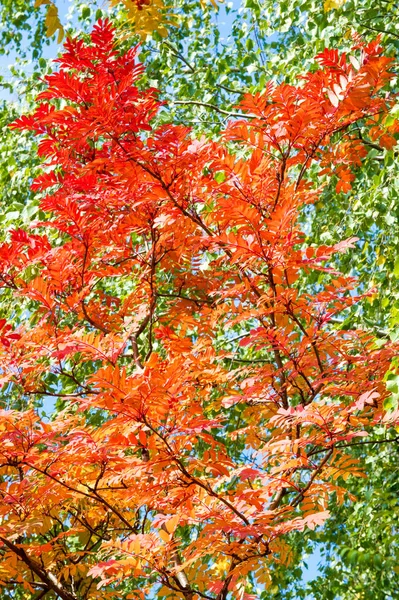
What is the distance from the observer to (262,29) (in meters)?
4.89

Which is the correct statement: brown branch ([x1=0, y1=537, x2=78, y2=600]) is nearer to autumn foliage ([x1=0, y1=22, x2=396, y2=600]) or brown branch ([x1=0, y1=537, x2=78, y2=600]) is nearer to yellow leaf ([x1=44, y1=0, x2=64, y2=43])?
autumn foliage ([x1=0, y1=22, x2=396, y2=600])

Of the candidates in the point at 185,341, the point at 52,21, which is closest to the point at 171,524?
the point at 185,341

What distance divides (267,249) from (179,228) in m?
0.37

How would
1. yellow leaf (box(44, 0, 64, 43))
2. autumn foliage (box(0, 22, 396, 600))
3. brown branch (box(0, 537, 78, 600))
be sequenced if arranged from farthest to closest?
1. brown branch (box(0, 537, 78, 600))
2. autumn foliage (box(0, 22, 396, 600))
3. yellow leaf (box(44, 0, 64, 43))

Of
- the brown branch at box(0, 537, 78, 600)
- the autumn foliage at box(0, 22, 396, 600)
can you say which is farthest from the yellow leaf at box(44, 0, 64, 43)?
the brown branch at box(0, 537, 78, 600)

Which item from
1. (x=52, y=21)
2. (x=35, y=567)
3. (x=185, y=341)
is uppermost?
(x=185, y=341)

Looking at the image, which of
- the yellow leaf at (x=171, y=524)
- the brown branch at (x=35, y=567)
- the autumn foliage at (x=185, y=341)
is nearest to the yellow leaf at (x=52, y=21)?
the autumn foliage at (x=185, y=341)

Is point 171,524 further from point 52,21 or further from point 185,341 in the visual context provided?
point 52,21

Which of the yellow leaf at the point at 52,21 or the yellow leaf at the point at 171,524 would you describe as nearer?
the yellow leaf at the point at 52,21

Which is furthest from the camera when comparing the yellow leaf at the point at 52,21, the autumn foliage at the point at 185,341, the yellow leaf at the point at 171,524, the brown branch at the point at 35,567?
the brown branch at the point at 35,567

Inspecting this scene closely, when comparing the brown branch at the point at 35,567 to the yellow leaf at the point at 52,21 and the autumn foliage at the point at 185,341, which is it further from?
the yellow leaf at the point at 52,21

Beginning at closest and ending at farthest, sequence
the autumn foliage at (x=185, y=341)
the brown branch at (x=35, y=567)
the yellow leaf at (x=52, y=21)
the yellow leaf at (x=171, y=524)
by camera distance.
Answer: the yellow leaf at (x=52, y=21) < the yellow leaf at (x=171, y=524) < the autumn foliage at (x=185, y=341) < the brown branch at (x=35, y=567)

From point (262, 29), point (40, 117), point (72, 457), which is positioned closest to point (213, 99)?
point (262, 29)

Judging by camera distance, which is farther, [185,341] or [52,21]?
[185,341]
